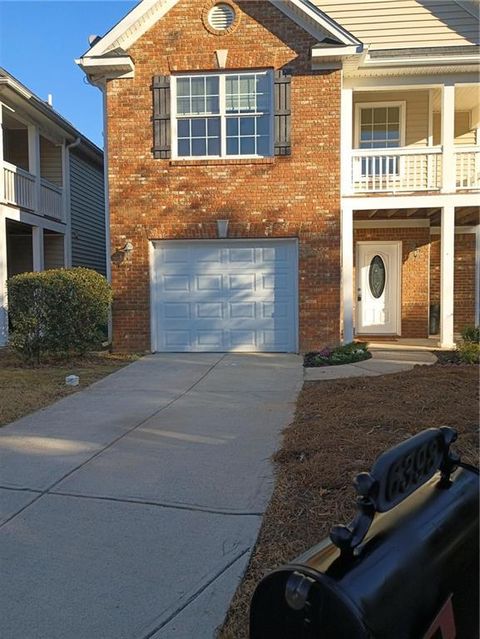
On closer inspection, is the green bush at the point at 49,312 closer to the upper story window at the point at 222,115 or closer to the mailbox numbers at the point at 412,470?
the upper story window at the point at 222,115

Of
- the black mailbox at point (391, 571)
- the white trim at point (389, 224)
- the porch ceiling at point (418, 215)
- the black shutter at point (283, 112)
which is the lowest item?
the black mailbox at point (391, 571)

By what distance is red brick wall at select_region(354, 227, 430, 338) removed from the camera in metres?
13.8

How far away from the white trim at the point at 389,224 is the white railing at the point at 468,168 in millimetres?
1739

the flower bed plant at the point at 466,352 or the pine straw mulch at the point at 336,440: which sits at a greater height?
the flower bed plant at the point at 466,352

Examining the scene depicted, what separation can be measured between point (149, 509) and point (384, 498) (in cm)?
260

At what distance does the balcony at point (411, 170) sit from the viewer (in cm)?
1191

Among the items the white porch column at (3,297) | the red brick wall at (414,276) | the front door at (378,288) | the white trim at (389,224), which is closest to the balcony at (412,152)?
the white trim at (389,224)

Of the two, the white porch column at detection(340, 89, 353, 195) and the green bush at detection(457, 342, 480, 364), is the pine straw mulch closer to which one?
the green bush at detection(457, 342, 480, 364)

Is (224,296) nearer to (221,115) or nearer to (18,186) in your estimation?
(221,115)

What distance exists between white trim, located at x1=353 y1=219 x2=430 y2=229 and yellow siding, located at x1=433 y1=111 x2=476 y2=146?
1961mm

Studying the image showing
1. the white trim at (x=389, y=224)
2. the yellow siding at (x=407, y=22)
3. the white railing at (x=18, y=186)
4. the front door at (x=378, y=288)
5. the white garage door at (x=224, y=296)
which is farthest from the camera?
the front door at (x=378, y=288)

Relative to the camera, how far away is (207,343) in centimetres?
1198

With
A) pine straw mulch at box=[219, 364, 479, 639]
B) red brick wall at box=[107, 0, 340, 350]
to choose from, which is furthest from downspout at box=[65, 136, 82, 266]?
pine straw mulch at box=[219, 364, 479, 639]

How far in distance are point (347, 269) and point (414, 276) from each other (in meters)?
2.91
